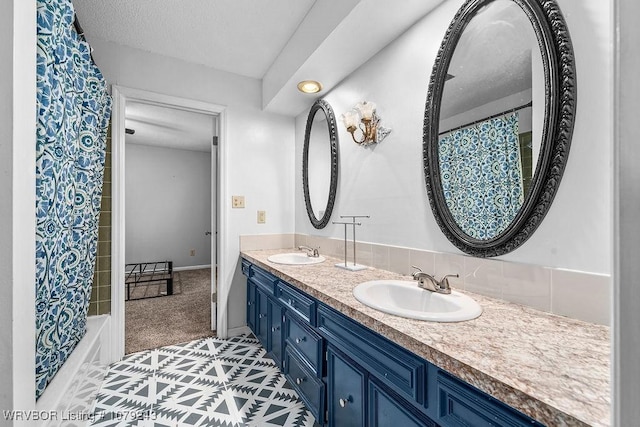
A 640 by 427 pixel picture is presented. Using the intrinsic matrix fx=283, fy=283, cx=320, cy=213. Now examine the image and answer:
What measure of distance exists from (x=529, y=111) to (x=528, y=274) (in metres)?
0.58

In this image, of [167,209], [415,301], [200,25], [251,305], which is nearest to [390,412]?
[415,301]

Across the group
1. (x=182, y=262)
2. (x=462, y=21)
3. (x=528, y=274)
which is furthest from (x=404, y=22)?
(x=182, y=262)

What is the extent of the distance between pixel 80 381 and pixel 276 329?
3.24 feet

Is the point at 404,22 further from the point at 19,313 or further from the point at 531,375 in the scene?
the point at 19,313

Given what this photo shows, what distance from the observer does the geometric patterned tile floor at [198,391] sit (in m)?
1.50

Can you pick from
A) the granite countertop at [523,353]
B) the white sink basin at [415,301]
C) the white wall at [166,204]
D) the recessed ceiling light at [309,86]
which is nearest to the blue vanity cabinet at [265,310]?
the white sink basin at [415,301]

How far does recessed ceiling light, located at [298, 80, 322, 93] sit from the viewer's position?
2.06m

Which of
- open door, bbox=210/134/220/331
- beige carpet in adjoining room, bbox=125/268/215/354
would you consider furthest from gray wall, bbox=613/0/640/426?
beige carpet in adjoining room, bbox=125/268/215/354

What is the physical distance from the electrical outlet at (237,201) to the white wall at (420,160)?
518mm

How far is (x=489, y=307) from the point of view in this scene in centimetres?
101

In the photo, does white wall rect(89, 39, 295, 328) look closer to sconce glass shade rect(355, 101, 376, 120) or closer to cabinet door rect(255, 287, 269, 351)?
cabinet door rect(255, 287, 269, 351)

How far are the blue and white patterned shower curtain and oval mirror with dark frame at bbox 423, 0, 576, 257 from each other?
60.8 inches

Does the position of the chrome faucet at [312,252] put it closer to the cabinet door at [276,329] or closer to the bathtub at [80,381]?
the cabinet door at [276,329]

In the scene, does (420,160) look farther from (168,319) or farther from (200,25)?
(168,319)
